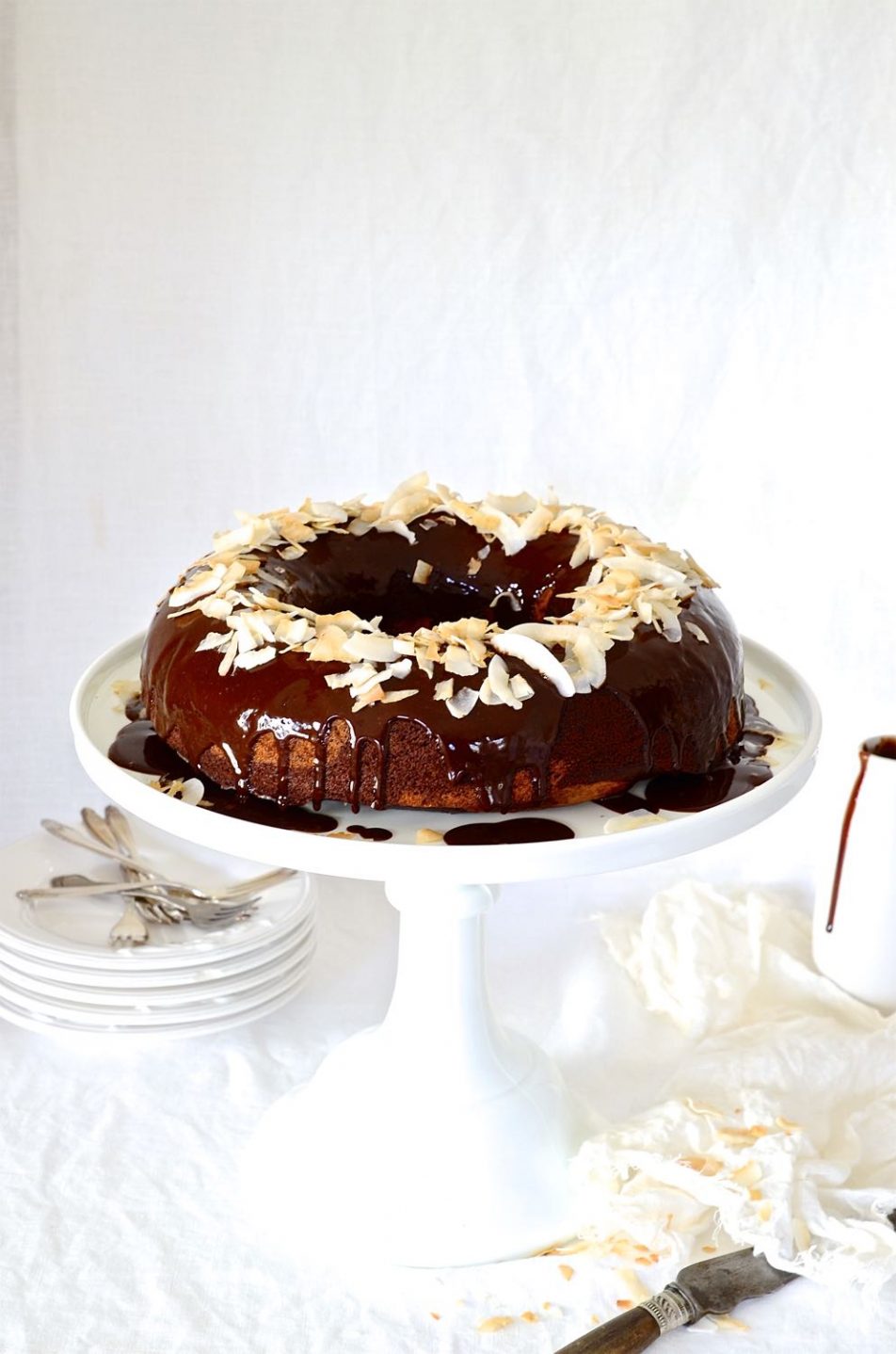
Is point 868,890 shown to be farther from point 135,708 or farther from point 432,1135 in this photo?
point 135,708

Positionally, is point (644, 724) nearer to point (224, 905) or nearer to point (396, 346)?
point (224, 905)

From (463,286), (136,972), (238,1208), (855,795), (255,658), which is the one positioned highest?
(463,286)

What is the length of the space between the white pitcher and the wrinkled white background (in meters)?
0.22

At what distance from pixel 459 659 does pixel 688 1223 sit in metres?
0.52

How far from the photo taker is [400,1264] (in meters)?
1.27

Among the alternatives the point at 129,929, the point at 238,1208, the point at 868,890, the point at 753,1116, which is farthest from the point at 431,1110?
the point at 868,890

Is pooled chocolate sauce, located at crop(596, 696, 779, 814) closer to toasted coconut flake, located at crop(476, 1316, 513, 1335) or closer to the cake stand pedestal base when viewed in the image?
the cake stand pedestal base

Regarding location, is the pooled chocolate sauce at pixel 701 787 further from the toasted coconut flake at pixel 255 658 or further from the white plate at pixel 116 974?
the white plate at pixel 116 974

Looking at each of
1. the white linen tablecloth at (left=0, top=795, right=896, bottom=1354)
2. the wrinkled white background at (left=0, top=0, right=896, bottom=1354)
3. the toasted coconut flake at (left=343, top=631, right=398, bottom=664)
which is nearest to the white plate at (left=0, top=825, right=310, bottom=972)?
the white linen tablecloth at (left=0, top=795, right=896, bottom=1354)

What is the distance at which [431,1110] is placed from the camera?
4.43 ft

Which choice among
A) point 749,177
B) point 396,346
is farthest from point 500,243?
point 749,177

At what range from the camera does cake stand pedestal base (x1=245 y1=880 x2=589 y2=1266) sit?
129 cm

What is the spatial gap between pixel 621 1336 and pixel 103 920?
0.70m

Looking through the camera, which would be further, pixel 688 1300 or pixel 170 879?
pixel 170 879
